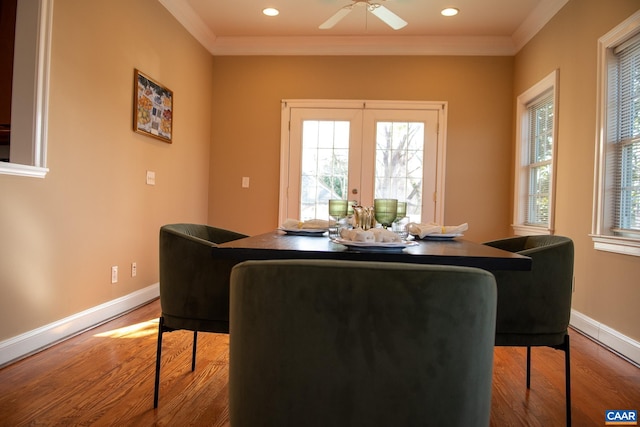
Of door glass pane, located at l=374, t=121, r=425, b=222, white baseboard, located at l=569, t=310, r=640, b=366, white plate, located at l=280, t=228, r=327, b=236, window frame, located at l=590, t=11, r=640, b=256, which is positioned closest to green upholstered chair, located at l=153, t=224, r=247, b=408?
white plate, located at l=280, t=228, r=327, b=236

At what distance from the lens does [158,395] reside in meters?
1.75

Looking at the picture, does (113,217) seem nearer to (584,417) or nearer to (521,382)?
(521,382)

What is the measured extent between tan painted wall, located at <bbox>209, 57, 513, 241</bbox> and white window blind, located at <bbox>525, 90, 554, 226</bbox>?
337 millimetres

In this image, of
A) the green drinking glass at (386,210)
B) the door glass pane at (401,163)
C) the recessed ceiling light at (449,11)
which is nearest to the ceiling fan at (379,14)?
the recessed ceiling light at (449,11)

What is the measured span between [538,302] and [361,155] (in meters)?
3.29

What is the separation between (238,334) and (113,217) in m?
2.63

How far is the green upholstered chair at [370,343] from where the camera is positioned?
68 centimetres

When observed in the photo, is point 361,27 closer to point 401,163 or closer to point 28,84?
point 401,163

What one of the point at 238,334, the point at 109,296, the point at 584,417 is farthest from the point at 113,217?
the point at 584,417

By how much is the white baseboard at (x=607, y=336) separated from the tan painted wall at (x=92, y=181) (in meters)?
3.33

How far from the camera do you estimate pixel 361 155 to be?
4609mm

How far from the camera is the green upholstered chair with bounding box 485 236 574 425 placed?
1466 millimetres

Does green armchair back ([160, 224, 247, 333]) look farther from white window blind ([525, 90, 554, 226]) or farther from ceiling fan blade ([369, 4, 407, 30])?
white window blind ([525, 90, 554, 226])

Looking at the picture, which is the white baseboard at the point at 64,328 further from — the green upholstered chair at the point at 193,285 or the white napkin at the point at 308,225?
the white napkin at the point at 308,225
